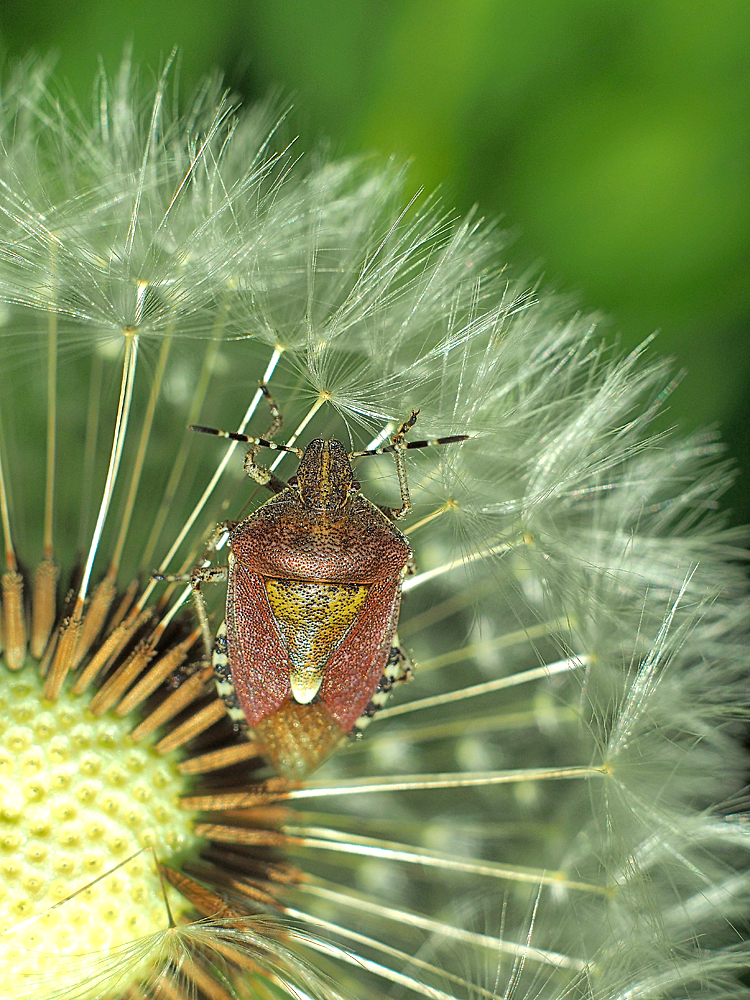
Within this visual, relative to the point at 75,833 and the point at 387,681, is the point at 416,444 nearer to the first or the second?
the point at 387,681

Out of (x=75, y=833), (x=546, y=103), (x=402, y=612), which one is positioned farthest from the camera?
(x=402, y=612)

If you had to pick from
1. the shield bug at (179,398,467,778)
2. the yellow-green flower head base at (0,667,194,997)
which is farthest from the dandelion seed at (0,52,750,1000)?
the shield bug at (179,398,467,778)

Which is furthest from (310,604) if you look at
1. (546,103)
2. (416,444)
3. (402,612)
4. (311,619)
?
(546,103)

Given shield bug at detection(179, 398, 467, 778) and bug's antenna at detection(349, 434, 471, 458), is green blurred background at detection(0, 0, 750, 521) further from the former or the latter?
shield bug at detection(179, 398, 467, 778)

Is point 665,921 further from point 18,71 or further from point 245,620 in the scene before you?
point 18,71

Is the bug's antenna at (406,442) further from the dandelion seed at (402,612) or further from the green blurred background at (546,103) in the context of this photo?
the green blurred background at (546,103)

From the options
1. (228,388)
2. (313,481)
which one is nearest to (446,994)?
(313,481)
